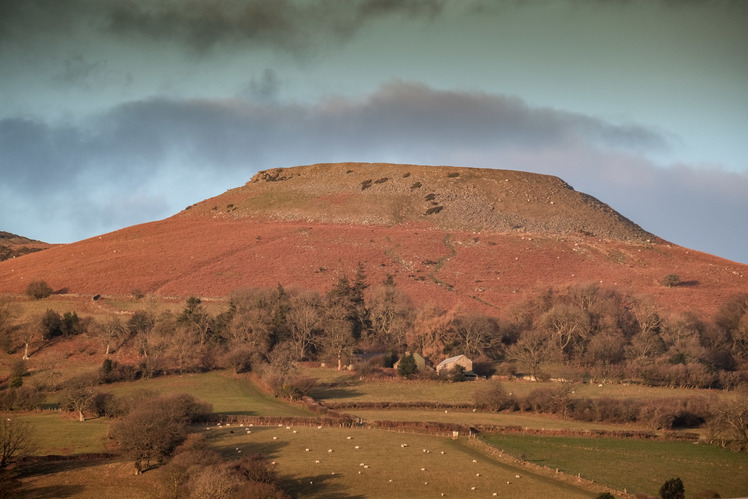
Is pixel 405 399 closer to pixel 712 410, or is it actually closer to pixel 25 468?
pixel 712 410

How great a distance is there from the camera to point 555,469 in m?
40.7

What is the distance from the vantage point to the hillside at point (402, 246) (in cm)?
10069

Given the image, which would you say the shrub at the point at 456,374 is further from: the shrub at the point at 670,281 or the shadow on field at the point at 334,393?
the shrub at the point at 670,281

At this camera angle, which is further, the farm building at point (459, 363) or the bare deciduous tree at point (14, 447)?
the farm building at point (459, 363)

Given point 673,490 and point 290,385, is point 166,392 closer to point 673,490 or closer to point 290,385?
point 290,385

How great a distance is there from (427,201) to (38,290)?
75629 mm

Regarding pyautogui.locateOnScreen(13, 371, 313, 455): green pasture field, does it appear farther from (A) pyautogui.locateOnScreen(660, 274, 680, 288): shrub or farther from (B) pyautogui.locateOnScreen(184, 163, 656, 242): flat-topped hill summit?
(B) pyautogui.locateOnScreen(184, 163, 656, 242): flat-topped hill summit

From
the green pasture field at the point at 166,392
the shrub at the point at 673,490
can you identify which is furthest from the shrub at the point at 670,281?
the shrub at the point at 673,490

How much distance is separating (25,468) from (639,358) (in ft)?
191

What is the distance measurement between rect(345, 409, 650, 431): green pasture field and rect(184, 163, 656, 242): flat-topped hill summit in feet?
243

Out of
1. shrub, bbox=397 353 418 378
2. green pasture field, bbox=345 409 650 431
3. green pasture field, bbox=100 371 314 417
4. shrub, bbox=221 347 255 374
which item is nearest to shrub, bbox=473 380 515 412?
green pasture field, bbox=345 409 650 431

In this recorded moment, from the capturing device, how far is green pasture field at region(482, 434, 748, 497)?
124 feet

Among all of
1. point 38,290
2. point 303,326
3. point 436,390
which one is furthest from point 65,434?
point 38,290

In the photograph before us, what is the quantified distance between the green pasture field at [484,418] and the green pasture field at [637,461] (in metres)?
2.88
